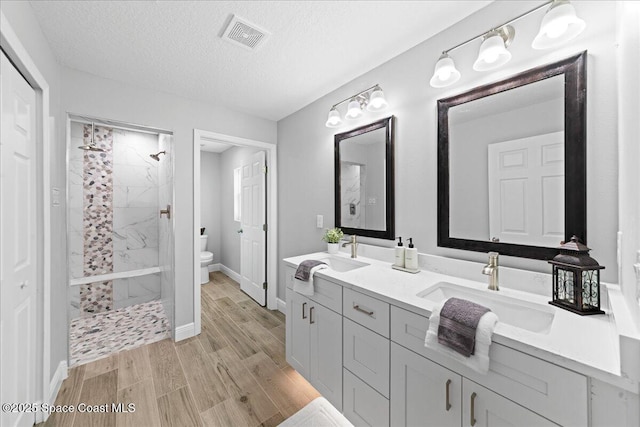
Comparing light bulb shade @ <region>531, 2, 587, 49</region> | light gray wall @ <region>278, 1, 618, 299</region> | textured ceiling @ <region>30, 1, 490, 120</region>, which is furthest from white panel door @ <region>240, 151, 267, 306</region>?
light bulb shade @ <region>531, 2, 587, 49</region>

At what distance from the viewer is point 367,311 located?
4.45ft

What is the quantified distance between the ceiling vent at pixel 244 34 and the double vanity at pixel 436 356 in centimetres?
161

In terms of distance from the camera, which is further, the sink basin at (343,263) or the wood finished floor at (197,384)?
the sink basin at (343,263)

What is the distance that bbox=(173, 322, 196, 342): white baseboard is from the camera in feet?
8.23

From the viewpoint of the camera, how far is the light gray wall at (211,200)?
16.2 ft

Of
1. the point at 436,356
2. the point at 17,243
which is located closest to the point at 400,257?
the point at 436,356

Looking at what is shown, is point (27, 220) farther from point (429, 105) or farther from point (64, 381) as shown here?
point (429, 105)

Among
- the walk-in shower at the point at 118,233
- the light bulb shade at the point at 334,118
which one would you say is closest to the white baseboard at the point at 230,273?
the walk-in shower at the point at 118,233

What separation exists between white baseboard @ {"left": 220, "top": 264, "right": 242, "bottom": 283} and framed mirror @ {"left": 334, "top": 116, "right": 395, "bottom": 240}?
2748mm

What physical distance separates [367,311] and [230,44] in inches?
76.8

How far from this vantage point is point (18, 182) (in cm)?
130

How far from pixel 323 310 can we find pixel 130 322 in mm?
2669

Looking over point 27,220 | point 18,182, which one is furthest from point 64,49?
point 27,220

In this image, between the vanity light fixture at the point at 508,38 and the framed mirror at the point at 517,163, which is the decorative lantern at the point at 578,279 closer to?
the framed mirror at the point at 517,163
